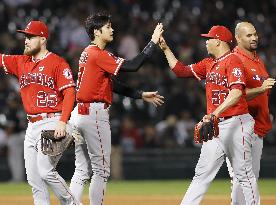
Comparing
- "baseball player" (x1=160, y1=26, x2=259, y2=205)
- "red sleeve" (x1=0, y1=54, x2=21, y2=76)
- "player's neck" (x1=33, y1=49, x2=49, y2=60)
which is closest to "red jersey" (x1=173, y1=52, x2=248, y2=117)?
"baseball player" (x1=160, y1=26, x2=259, y2=205)

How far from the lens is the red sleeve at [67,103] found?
7297 mm

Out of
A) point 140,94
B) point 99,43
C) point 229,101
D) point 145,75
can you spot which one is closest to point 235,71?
point 229,101

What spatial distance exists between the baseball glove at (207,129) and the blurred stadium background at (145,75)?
7.59 meters

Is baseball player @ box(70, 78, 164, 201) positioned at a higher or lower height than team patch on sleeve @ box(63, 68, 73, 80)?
lower

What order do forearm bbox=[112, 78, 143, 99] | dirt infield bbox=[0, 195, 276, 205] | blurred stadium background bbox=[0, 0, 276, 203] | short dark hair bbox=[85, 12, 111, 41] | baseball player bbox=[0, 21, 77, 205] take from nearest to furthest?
baseball player bbox=[0, 21, 77, 205] → short dark hair bbox=[85, 12, 111, 41] → forearm bbox=[112, 78, 143, 99] → dirt infield bbox=[0, 195, 276, 205] → blurred stadium background bbox=[0, 0, 276, 203]

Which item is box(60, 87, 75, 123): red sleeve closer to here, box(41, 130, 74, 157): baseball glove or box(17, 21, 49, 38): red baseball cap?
box(41, 130, 74, 157): baseball glove

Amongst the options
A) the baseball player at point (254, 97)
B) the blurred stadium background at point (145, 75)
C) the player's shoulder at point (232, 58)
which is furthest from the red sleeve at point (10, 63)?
the blurred stadium background at point (145, 75)

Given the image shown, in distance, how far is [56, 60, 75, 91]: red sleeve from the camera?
7398mm

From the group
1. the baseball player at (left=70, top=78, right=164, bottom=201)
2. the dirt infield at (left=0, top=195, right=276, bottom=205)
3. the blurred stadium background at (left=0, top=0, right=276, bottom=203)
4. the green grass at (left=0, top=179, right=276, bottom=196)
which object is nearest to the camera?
the baseball player at (left=70, top=78, right=164, bottom=201)

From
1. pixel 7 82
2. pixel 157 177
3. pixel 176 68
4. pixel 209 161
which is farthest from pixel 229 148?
pixel 7 82

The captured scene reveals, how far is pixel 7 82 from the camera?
1614 cm

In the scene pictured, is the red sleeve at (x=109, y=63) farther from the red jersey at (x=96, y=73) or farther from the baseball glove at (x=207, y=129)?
the baseball glove at (x=207, y=129)

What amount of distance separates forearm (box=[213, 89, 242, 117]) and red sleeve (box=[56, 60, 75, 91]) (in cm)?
136

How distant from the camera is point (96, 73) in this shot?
7.65m
